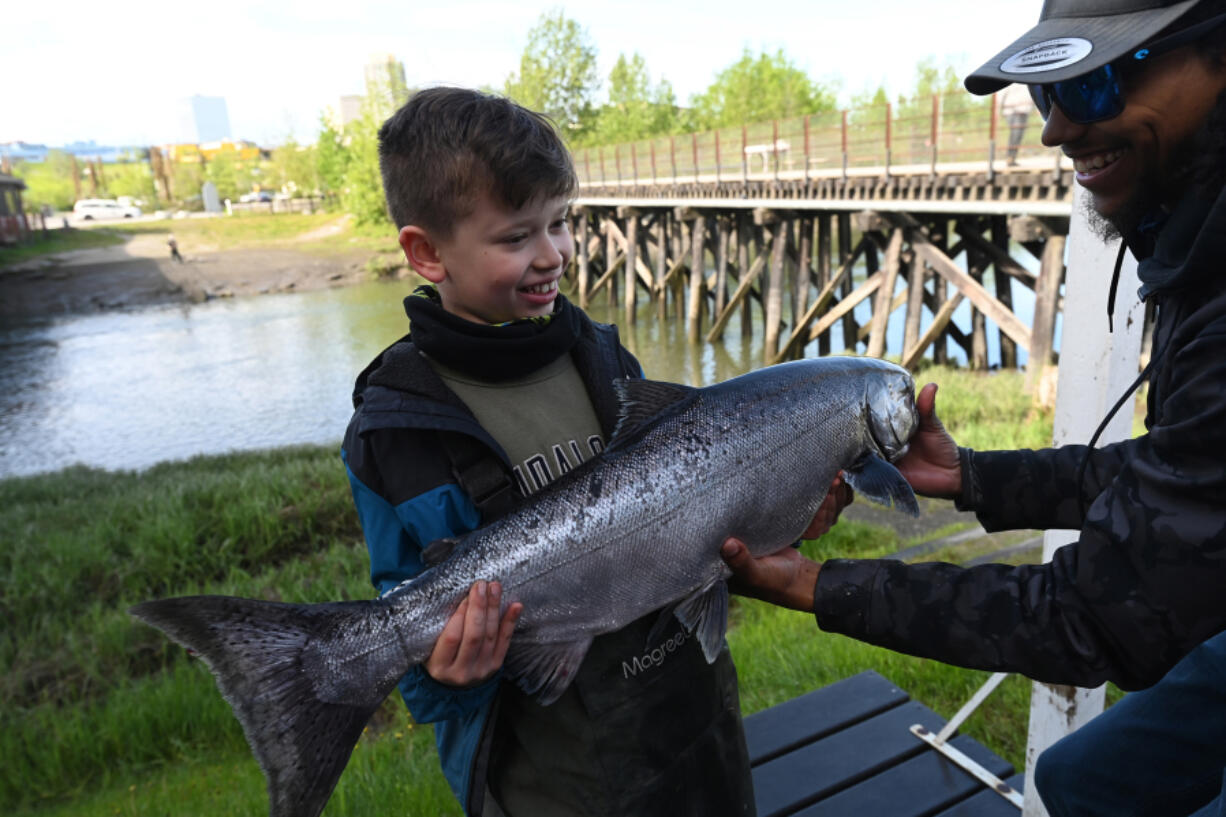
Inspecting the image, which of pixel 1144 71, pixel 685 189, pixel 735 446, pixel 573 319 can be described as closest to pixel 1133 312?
pixel 1144 71

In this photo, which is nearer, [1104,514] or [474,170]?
[1104,514]

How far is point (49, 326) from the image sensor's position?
32281 millimetres

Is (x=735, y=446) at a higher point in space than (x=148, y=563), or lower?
higher

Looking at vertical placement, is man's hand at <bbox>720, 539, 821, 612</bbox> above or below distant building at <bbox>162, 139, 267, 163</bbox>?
below

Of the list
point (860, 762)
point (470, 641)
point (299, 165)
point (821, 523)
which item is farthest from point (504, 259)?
point (299, 165)

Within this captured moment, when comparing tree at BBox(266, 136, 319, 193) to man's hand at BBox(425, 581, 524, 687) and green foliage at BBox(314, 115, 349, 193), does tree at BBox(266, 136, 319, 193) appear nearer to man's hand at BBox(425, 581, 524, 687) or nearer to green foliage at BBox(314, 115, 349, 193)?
green foliage at BBox(314, 115, 349, 193)

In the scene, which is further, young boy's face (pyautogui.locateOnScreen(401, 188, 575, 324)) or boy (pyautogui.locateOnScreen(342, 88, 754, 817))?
young boy's face (pyautogui.locateOnScreen(401, 188, 575, 324))

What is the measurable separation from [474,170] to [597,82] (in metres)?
58.5

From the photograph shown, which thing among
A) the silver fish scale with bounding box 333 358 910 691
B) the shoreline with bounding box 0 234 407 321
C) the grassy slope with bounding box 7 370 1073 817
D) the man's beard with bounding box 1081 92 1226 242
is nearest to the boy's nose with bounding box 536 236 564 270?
the silver fish scale with bounding box 333 358 910 691

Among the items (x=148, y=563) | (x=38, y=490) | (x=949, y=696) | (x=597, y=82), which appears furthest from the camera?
(x=597, y=82)

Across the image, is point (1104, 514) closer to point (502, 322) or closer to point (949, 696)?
point (502, 322)

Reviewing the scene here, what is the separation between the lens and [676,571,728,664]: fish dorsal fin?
2.08 meters

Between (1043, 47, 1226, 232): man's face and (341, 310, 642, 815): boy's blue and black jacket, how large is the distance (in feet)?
5.06

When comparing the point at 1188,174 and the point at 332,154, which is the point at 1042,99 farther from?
the point at 332,154
